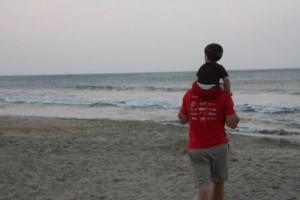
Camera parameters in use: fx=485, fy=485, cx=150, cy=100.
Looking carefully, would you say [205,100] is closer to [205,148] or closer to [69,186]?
[205,148]

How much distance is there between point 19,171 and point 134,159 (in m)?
2.20

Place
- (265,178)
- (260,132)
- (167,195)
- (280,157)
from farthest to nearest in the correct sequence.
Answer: (260,132), (280,157), (265,178), (167,195)

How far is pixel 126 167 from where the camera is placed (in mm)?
8234

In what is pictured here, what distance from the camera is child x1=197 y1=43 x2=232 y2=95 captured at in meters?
3.96

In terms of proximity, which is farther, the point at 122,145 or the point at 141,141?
the point at 141,141

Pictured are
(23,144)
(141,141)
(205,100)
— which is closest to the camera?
(205,100)

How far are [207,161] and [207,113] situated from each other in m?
0.44

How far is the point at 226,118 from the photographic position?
13.2 ft

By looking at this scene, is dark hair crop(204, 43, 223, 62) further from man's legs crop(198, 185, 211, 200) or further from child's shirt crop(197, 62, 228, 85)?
man's legs crop(198, 185, 211, 200)

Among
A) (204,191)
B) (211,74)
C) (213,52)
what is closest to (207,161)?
(204,191)

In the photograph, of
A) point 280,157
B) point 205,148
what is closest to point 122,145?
point 280,157

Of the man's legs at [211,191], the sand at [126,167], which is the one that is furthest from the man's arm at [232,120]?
the sand at [126,167]

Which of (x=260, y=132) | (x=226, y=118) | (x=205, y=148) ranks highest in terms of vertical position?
(x=226, y=118)

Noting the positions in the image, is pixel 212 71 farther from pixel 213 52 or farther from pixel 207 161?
pixel 207 161
